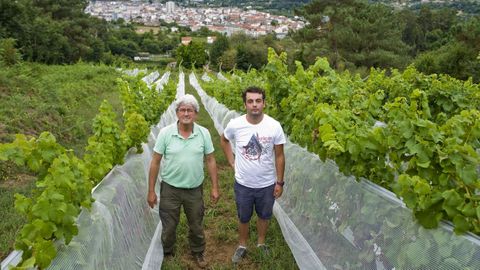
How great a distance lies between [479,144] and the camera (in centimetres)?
296

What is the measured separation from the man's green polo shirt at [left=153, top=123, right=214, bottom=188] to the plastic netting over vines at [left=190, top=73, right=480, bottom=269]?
1.08 meters

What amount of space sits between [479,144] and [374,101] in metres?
1.25

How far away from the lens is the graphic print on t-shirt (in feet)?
12.4

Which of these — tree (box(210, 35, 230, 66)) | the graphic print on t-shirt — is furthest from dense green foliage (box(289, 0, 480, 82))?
the graphic print on t-shirt

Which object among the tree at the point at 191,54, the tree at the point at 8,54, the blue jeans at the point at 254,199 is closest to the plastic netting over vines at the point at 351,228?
the blue jeans at the point at 254,199

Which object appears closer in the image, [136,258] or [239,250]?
[136,258]

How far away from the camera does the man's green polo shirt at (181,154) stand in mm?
3668

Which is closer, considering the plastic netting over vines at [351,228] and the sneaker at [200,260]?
the plastic netting over vines at [351,228]

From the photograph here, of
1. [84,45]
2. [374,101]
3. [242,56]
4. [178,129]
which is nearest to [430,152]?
[374,101]

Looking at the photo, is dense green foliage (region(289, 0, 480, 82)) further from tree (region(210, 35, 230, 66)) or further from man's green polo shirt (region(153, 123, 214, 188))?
man's green polo shirt (region(153, 123, 214, 188))

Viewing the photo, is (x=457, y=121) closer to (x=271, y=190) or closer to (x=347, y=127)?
(x=347, y=127)

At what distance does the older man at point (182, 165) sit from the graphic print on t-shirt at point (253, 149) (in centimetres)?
30

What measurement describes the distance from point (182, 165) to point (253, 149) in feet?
2.05

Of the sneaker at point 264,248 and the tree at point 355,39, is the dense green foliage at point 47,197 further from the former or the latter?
the tree at point 355,39
